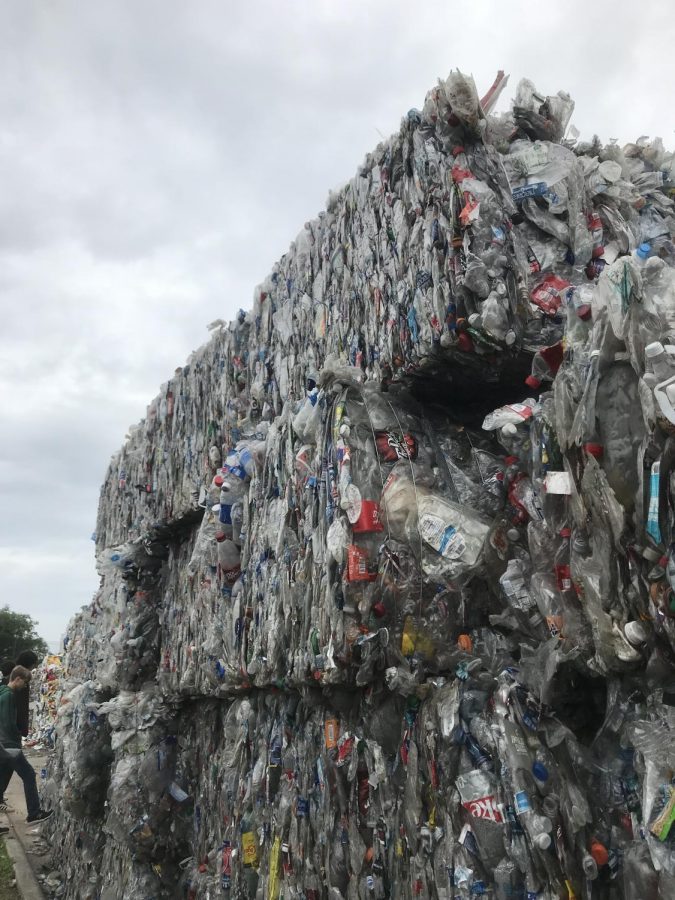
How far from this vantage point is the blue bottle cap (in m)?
1.76

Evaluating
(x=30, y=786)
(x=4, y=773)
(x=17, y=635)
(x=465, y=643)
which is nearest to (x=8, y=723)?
(x=4, y=773)

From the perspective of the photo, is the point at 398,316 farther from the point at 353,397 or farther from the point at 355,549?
the point at 355,549

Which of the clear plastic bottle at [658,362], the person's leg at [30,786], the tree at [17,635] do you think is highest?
the tree at [17,635]

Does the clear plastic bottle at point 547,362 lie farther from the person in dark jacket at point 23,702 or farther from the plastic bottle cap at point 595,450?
the person in dark jacket at point 23,702

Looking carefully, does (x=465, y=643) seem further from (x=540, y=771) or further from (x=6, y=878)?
(x=6, y=878)

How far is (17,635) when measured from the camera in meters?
40.6

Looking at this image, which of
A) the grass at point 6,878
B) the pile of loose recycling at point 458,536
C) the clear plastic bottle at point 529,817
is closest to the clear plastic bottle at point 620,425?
the pile of loose recycling at point 458,536

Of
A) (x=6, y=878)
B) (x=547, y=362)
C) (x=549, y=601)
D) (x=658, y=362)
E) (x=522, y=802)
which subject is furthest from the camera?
(x=6, y=878)

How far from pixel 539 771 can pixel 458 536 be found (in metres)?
0.67

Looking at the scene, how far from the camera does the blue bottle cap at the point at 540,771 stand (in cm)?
176

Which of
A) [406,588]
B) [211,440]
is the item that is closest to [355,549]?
[406,588]

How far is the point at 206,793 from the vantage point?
4207 mm

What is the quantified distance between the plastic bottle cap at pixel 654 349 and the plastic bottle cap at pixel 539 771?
953mm

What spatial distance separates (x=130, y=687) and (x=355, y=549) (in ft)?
12.8
